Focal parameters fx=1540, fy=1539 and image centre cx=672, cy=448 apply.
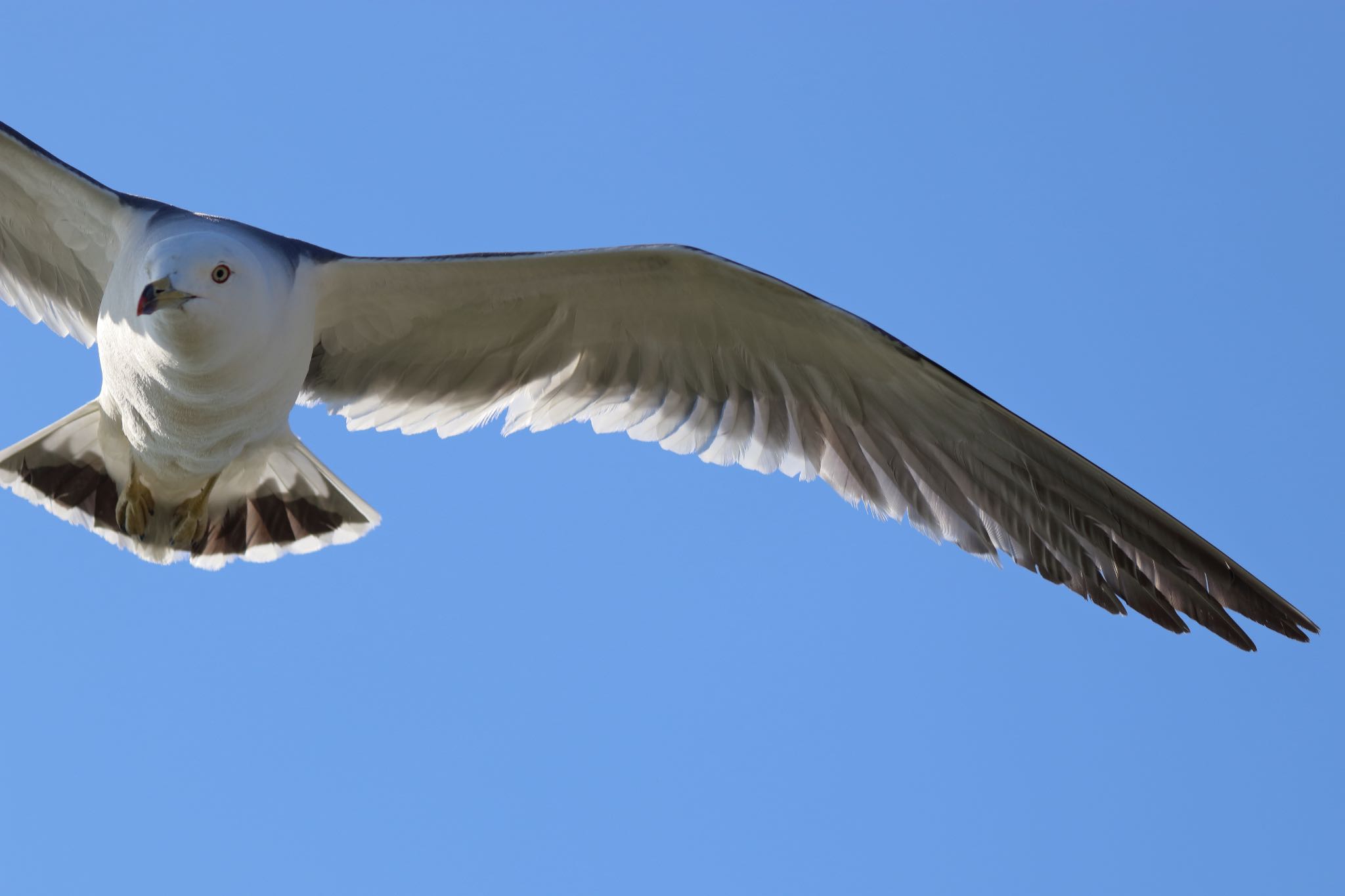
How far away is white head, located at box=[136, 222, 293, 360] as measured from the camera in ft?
19.0

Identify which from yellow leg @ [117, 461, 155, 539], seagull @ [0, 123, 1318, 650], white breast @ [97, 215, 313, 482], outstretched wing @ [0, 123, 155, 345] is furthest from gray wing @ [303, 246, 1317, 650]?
outstretched wing @ [0, 123, 155, 345]

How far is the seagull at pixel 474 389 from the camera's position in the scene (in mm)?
6195

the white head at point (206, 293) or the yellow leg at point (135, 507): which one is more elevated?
the white head at point (206, 293)

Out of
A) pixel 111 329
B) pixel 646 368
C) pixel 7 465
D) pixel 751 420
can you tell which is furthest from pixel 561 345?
pixel 7 465

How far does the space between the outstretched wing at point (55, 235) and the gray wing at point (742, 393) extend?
3.30 feet

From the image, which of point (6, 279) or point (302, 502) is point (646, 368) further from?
point (6, 279)

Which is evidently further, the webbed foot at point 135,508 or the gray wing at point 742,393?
the webbed foot at point 135,508

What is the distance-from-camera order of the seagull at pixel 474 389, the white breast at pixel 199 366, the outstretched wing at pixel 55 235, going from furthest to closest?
the outstretched wing at pixel 55 235 < the seagull at pixel 474 389 < the white breast at pixel 199 366

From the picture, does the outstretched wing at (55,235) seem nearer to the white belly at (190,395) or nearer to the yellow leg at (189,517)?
the white belly at (190,395)

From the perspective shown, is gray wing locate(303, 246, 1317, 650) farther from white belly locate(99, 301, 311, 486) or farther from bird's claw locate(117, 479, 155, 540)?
bird's claw locate(117, 479, 155, 540)

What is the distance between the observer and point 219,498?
7148 mm

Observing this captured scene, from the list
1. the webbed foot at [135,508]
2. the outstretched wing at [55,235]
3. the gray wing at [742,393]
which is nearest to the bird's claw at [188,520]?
the webbed foot at [135,508]

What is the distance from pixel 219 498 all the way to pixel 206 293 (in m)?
1.56

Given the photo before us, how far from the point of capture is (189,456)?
6.49 m
